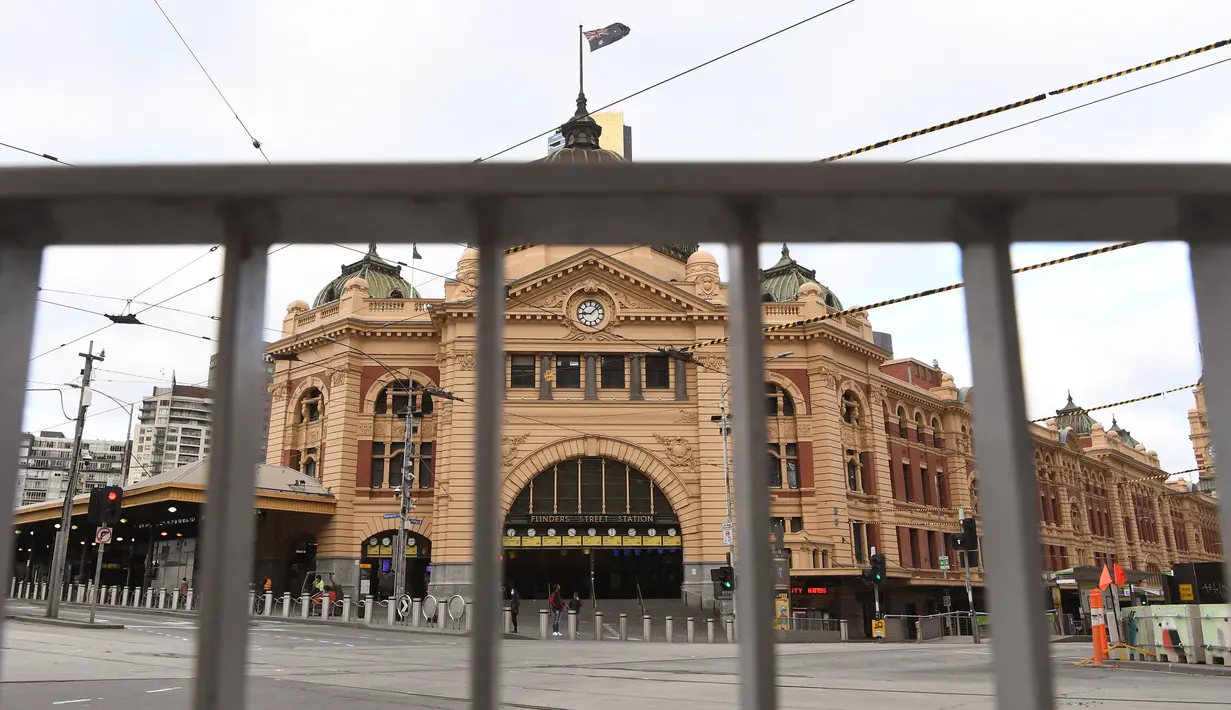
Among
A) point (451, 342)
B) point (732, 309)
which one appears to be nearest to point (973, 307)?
A: point (732, 309)

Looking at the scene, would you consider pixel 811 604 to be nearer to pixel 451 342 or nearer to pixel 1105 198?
pixel 451 342

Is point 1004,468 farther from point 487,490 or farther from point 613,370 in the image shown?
point 613,370

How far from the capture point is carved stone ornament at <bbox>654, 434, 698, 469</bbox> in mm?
40969

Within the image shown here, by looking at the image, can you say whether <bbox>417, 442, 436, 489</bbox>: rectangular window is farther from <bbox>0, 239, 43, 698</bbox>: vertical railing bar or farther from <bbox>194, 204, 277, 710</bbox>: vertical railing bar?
<bbox>194, 204, 277, 710</bbox>: vertical railing bar

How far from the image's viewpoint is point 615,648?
2331 cm

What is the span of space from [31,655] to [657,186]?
52.5 feet

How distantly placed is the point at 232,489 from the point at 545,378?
3944 cm

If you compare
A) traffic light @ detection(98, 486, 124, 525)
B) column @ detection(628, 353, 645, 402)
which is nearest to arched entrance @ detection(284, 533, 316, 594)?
column @ detection(628, 353, 645, 402)

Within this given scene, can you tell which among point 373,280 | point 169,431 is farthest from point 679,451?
point 169,431

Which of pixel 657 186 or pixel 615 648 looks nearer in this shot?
pixel 657 186

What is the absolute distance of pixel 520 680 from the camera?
12.6m

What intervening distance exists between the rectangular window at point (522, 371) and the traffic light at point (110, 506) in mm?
19708

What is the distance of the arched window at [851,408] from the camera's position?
4559cm

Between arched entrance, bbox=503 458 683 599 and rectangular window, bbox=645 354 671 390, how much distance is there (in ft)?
12.6
